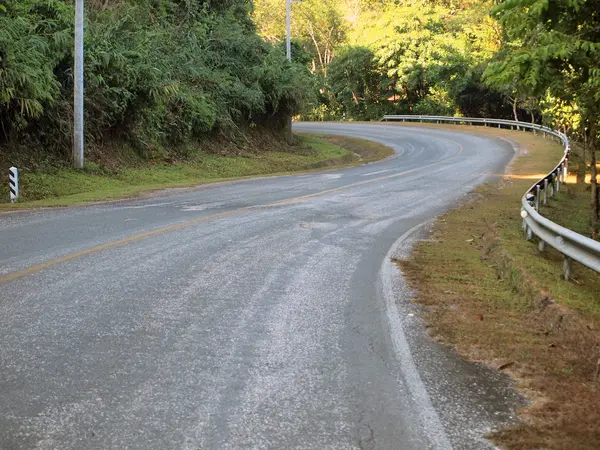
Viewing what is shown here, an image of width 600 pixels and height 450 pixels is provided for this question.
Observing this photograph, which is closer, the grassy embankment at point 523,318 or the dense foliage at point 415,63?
the grassy embankment at point 523,318

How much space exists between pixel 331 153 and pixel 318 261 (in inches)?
1148

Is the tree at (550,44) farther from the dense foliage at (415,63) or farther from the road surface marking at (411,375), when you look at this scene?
the dense foliage at (415,63)

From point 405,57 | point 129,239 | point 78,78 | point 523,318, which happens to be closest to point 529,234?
point 523,318

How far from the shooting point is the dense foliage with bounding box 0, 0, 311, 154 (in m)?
20.7

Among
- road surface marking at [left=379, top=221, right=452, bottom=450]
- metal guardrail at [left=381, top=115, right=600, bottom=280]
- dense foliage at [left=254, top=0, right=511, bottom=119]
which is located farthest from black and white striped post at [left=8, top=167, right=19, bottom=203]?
dense foliage at [left=254, top=0, right=511, bottom=119]

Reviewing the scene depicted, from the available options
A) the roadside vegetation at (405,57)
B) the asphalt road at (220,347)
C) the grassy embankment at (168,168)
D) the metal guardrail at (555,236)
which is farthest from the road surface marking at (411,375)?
the roadside vegetation at (405,57)

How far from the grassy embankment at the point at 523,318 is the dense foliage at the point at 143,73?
42.1 ft

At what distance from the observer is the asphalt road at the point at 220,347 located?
167 inches

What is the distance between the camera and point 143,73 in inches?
1004

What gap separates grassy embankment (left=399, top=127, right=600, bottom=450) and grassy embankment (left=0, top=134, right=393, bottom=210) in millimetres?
10036

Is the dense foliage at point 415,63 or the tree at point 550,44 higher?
the dense foliage at point 415,63

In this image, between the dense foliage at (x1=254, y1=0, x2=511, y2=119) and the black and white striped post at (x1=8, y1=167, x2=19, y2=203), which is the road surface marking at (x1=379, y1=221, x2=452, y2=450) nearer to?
the black and white striped post at (x1=8, y1=167, x2=19, y2=203)

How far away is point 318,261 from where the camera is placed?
Result: 993cm

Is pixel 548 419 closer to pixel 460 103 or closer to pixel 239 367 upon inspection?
pixel 239 367
